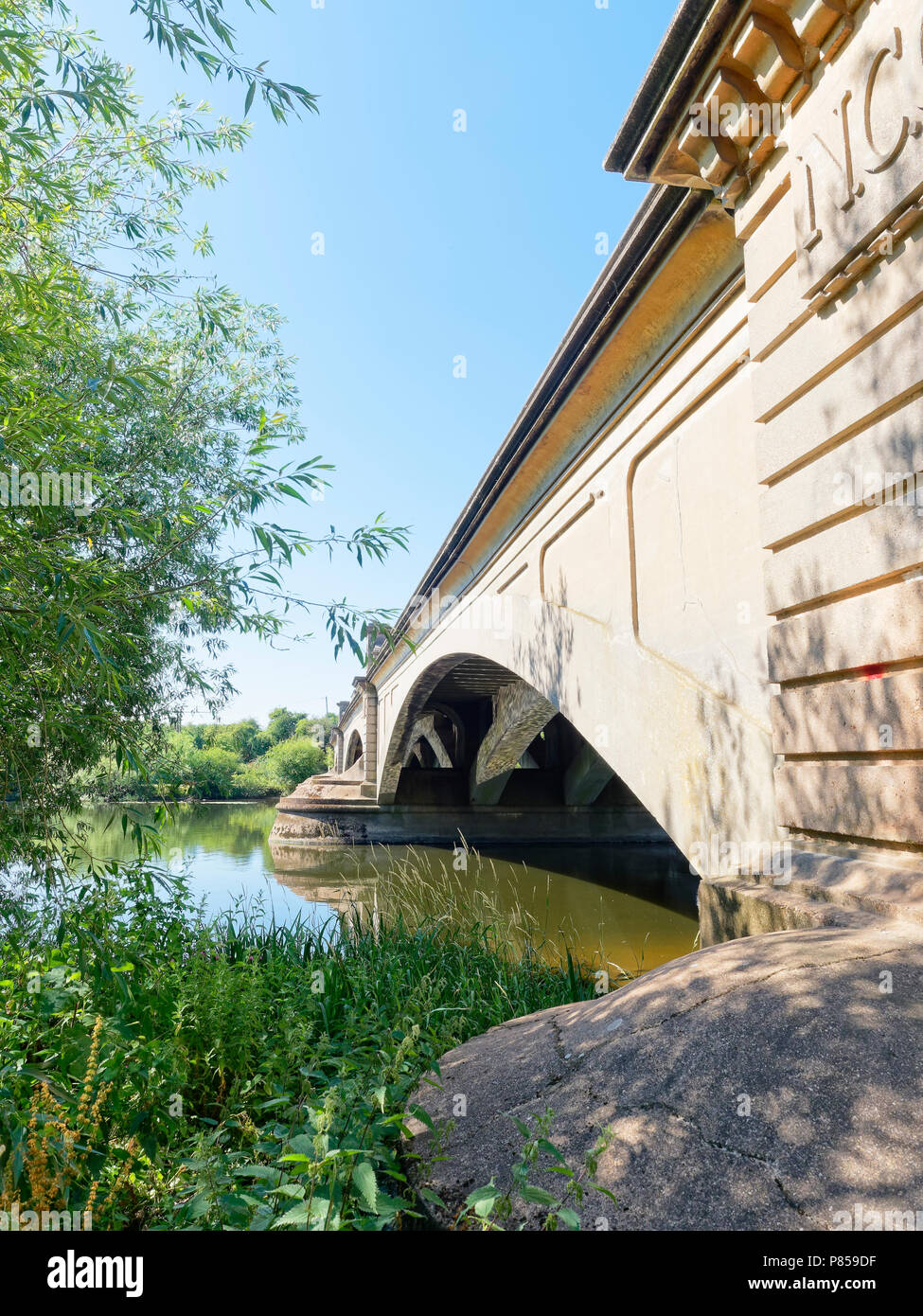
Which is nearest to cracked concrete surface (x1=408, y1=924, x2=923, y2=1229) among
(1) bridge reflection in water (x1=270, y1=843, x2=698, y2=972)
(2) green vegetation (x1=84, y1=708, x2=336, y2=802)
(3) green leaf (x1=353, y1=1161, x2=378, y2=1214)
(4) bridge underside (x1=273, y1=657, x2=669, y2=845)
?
(3) green leaf (x1=353, y1=1161, x2=378, y2=1214)

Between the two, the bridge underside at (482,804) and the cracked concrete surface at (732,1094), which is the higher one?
the cracked concrete surface at (732,1094)

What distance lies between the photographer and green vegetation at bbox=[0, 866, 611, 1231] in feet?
6.50

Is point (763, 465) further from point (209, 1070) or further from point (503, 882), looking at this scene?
point (503, 882)

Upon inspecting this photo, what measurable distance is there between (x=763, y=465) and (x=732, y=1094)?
2.83 meters

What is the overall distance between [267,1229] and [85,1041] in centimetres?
131

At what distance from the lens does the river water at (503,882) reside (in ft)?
30.0

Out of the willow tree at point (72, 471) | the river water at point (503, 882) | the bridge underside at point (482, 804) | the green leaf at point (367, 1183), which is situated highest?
the willow tree at point (72, 471)

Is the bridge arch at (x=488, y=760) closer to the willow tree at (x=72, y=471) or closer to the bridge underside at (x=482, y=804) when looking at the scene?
the bridge underside at (x=482, y=804)

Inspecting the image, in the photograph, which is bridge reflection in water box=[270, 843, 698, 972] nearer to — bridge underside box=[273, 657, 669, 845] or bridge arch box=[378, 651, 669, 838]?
bridge underside box=[273, 657, 669, 845]

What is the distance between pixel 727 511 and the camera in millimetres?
4355

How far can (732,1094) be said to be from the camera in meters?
1.95

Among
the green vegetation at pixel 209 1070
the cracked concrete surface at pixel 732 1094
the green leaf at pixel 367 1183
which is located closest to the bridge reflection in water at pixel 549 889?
the green vegetation at pixel 209 1070

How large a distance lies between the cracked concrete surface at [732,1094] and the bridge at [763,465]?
577 mm

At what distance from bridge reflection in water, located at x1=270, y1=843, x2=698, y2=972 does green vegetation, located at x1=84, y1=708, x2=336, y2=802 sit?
254cm
